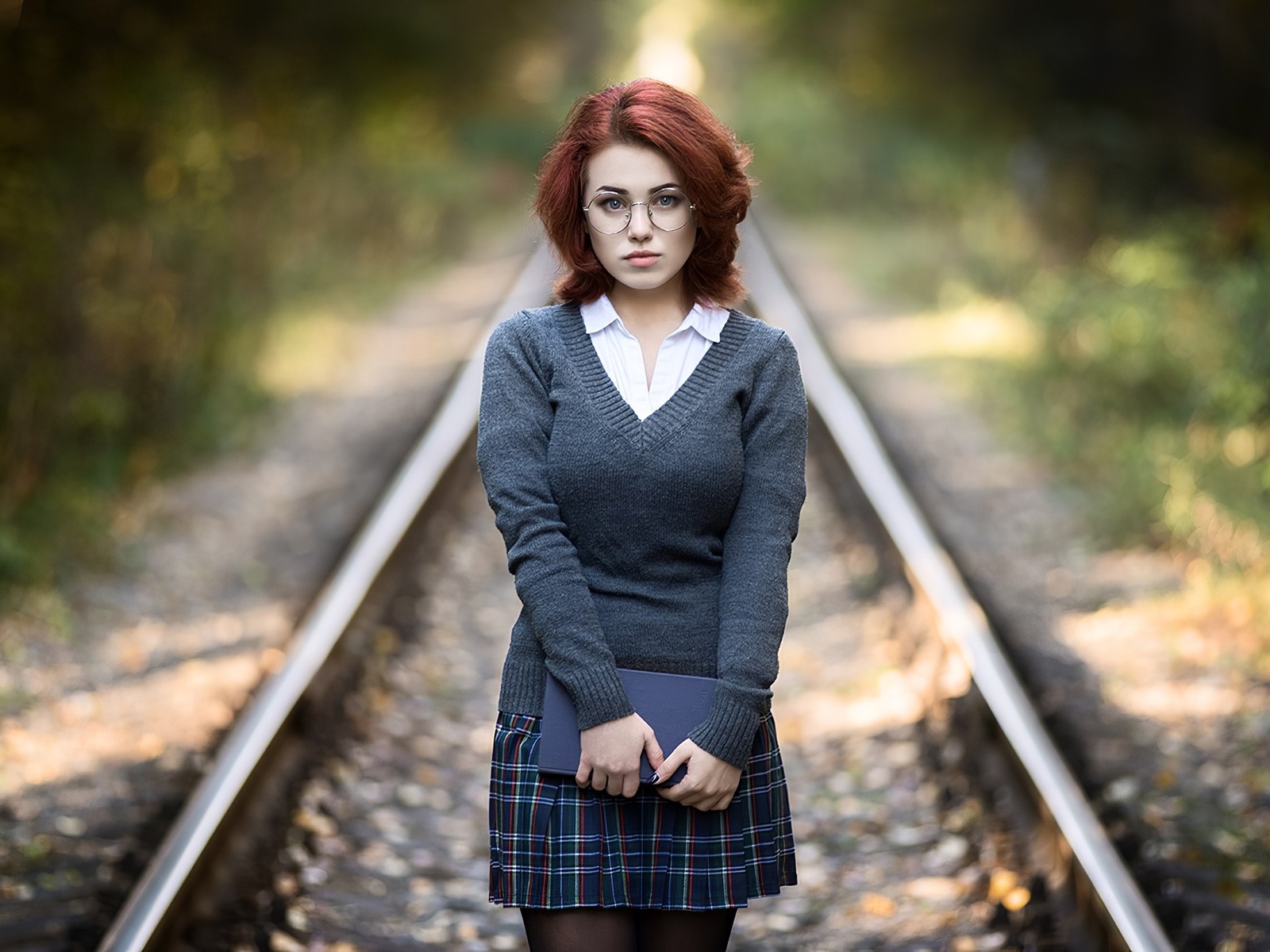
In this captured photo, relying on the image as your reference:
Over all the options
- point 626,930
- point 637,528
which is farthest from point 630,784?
point 637,528

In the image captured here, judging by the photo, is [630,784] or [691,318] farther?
[691,318]

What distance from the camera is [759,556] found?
2150 millimetres

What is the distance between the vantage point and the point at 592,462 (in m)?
2.13

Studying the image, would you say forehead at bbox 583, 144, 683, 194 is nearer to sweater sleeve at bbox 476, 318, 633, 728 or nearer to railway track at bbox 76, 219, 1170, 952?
sweater sleeve at bbox 476, 318, 633, 728

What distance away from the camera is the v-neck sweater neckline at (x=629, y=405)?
2.15 m

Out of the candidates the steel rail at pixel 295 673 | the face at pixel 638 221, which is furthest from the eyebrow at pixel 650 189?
the steel rail at pixel 295 673

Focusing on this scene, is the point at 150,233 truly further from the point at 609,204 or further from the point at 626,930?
the point at 626,930

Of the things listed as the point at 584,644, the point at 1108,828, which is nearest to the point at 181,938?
the point at 584,644

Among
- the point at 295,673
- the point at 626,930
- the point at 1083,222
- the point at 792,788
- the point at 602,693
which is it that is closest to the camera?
the point at 602,693

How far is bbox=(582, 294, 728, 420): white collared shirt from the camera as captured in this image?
2.20 m

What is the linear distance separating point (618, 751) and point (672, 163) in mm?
815

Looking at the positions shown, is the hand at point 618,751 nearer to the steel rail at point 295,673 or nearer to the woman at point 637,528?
the woman at point 637,528

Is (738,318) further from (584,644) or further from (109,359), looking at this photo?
(109,359)

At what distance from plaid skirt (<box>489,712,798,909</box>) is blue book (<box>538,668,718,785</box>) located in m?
0.07
